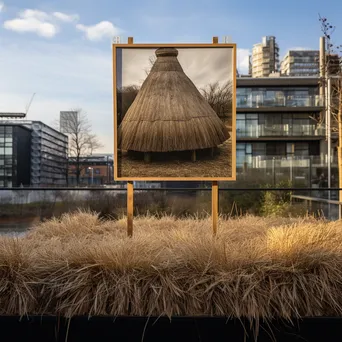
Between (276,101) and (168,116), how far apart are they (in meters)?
34.3

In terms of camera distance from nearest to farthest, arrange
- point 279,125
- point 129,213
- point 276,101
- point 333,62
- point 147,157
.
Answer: point 129,213 < point 147,157 < point 333,62 < point 276,101 < point 279,125

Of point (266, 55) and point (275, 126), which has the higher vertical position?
point (266, 55)

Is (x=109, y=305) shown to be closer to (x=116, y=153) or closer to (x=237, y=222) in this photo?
(x=116, y=153)

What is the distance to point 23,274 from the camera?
2.96 meters

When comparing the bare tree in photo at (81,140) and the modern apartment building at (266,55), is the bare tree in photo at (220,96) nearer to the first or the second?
the bare tree in photo at (81,140)

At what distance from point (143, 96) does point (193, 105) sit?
2.14ft

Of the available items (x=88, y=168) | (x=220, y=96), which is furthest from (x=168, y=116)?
(x=88, y=168)

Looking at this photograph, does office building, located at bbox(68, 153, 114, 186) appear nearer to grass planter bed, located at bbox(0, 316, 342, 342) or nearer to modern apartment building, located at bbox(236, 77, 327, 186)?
modern apartment building, located at bbox(236, 77, 327, 186)

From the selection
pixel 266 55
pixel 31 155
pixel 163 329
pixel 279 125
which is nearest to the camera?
pixel 163 329

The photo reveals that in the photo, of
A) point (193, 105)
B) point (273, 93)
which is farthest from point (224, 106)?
point (273, 93)

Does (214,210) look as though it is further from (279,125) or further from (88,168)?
(88,168)

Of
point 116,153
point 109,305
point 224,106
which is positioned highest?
point 224,106

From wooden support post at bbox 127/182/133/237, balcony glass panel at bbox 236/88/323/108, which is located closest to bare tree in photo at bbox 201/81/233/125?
wooden support post at bbox 127/182/133/237

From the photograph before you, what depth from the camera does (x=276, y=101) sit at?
36688 mm
